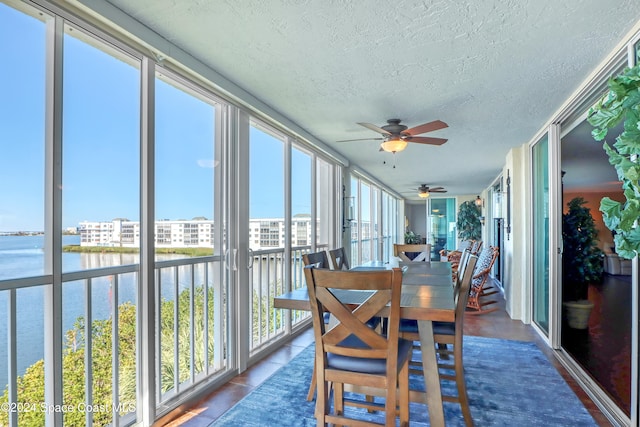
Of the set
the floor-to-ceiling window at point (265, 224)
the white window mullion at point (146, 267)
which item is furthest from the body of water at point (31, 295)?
the floor-to-ceiling window at point (265, 224)

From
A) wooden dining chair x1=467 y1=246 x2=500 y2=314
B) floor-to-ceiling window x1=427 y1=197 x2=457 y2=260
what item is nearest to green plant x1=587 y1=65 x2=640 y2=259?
wooden dining chair x1=467 y1=246 x2=500 y2=314

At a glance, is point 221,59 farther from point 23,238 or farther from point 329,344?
point 329,344

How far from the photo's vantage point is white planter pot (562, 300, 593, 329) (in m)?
3.31

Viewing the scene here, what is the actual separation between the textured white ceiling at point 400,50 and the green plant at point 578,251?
987 mm

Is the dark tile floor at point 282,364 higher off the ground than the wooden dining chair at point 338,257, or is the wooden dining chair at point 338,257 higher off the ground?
the wooden dining chair at point 338,257

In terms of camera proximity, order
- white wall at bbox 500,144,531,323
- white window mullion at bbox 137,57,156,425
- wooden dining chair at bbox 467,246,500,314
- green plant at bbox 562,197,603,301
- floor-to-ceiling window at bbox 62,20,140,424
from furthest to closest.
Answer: wooden dining chair at bbox 467,246,500,314, white wall at bbox 500,144,531,323, green plant at bbox 562,197,603,301, white window mullion at bbox 137,57,156,425, floor-to-ceiling window at bbox 62,20,140,424

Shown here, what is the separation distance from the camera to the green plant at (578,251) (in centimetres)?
309

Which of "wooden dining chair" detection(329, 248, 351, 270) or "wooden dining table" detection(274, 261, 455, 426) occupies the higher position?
"wooden dining chair" detection(329, 248, 351, 270)

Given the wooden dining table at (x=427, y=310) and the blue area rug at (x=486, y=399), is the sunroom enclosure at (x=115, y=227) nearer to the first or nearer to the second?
the blue area rug at (x=486, y=399)

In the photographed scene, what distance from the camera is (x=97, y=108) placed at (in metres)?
1.86

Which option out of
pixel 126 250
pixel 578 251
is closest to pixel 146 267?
pixel 126 250

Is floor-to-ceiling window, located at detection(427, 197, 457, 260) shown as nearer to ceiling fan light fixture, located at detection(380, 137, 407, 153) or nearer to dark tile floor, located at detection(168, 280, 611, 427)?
dark tile floor, located at detection(168, 280, 611, 427)

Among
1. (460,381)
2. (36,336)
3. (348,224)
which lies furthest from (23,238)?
(348,224)

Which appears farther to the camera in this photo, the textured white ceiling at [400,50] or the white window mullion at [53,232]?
the textured white ceiling at [400,50]
